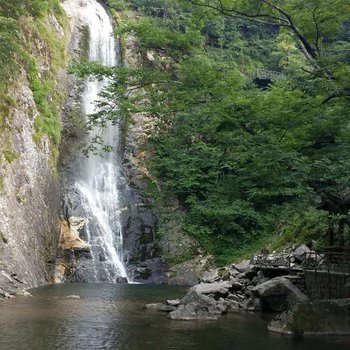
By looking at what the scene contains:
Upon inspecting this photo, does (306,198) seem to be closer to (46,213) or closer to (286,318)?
(286,318)

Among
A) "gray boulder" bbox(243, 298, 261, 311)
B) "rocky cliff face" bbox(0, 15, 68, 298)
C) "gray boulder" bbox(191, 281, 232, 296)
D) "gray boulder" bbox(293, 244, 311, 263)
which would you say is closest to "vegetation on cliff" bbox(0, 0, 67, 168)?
"rocky cliff face" bbox(0, 15, 68, 298)

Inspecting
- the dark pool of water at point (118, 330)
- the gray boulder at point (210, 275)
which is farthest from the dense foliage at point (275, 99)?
the gray boulder at point (210, 275)

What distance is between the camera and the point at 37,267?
21.9 meters

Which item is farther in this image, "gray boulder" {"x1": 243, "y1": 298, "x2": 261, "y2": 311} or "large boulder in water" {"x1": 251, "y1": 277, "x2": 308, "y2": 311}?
"gray boulder" {"x1": 243, "y1": 298, "x2": 261, "y2": 311}

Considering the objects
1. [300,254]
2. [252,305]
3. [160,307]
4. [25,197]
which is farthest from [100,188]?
[252,305]

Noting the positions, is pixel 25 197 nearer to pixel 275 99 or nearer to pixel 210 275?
pixel 210 275

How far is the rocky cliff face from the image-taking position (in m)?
19.9

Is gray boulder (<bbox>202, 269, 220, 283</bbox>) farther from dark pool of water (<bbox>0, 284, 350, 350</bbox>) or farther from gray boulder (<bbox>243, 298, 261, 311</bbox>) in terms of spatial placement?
dark pool of water (<bbox>0, 284, 350, 350</bbox>)

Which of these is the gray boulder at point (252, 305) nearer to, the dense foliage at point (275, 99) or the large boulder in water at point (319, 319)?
the large boulder in water at point (319, 319)

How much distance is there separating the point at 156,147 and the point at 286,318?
70.1 ft

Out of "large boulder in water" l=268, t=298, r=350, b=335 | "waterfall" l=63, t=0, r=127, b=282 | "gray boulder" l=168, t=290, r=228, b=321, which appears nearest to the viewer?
"large boulder in water" l=268, t=298, r=350, b=335

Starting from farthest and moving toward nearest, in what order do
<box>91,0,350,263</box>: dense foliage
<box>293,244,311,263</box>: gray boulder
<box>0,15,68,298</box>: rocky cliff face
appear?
<box>293,244,311,263</box>: gray boulder
<box>0,15,68,298</box>: rocky cliff face
<box>91,0,350,263</box>: dense foliage

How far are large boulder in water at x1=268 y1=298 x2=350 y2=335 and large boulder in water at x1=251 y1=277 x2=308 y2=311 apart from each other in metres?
3.34

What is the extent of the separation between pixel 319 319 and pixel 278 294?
382 centimetres
